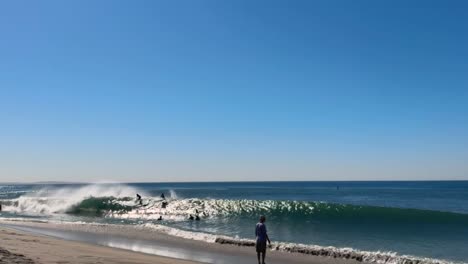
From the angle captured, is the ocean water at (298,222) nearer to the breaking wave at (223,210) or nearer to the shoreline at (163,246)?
the breaking wave at (223,210)

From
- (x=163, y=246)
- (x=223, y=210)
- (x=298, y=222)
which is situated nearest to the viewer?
(x=163, y=246)

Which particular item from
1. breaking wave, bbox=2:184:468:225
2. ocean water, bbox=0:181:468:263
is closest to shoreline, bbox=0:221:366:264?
ocean water, bbox=0:181:468:263

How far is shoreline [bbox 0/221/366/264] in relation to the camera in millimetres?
16734

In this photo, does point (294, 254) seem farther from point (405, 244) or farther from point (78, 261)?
point (78, 261)

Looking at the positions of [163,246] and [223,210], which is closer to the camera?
[163,246]

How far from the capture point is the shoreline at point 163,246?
16734 mm

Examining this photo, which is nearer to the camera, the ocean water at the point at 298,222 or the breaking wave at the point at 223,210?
the ocean water at the point at 298,222

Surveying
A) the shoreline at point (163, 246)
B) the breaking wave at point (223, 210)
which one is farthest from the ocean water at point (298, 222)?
the shoreline at point (163, 246)

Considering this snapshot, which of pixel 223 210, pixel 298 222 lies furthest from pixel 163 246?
pixel 223 210

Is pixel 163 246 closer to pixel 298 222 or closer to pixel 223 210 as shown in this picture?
pixel 298 222

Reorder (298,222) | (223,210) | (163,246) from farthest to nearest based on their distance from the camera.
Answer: (223,210), (298,222), (163,246)

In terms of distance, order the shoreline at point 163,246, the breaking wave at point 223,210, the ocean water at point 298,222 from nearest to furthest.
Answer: the shoreline at point 163,246
the ocean water at point 298,222
the breaking wave at point 223,210

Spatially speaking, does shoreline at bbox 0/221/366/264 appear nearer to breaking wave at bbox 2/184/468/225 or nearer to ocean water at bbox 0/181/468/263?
ocean water at bbox 0/181/468/263

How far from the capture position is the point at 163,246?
65.5 ft
